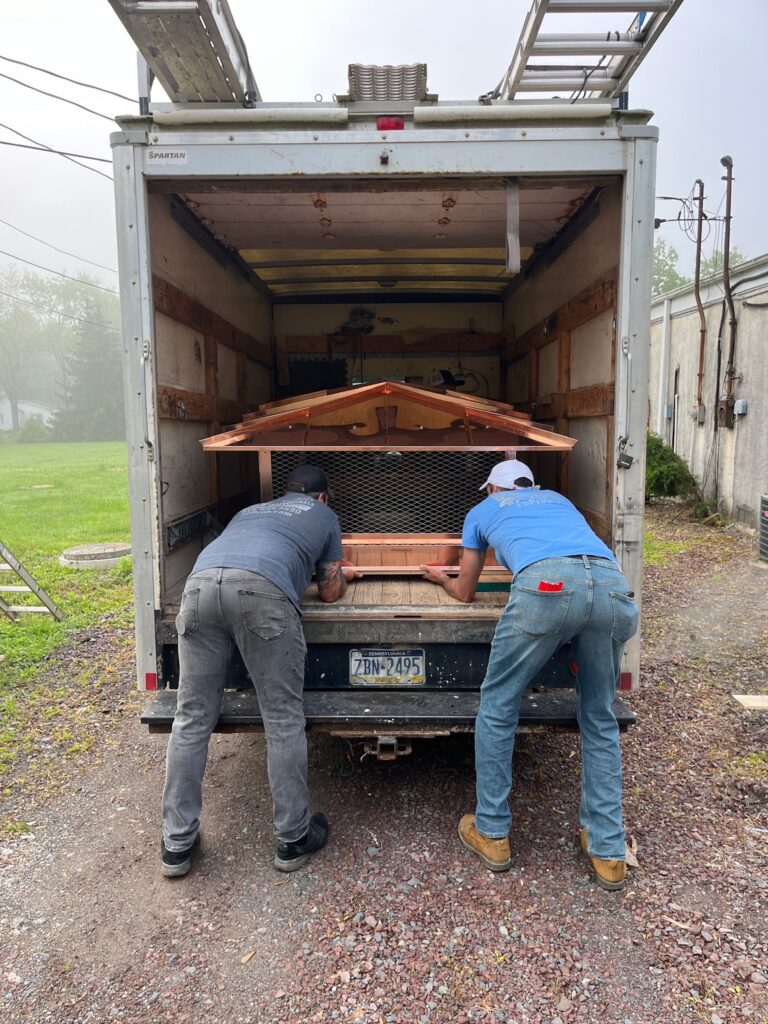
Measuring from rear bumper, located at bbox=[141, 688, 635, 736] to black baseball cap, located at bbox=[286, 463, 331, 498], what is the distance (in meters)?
0.93

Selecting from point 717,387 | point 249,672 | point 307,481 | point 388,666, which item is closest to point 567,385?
point 307,481

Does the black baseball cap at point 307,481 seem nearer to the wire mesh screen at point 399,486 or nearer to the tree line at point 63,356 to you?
the wire mesh screen at point 399,486

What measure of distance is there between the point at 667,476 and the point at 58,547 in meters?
9.83

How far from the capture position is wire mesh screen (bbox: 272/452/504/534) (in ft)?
11.6

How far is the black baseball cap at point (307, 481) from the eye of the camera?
3.20 m

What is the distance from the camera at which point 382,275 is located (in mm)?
5574

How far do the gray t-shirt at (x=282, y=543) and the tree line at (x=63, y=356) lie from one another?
55.3 metres

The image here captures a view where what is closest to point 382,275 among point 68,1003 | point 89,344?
point 68,1003

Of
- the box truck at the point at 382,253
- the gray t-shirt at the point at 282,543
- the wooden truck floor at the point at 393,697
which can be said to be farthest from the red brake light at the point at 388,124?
the wooden truck floor at the point at 393,697

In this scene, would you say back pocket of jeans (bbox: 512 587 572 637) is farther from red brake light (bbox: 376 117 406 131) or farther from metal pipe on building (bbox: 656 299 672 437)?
metal pipe on building (bbox: 656 299 672 437)

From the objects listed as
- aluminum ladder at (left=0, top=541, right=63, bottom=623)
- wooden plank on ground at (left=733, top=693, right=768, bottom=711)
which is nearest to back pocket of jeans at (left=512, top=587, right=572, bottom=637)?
wooden plank on ground at (left=733, top=693, right=768, bottom=711)

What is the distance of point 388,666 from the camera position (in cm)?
289

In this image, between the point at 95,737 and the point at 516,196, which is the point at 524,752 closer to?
the point at 95,737

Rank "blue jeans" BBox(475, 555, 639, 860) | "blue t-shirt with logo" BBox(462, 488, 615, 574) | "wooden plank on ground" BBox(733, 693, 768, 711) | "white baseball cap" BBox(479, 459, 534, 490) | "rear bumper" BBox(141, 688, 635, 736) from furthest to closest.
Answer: "wooden plank on ground" BBox(733, 693, 768, 711) < "white baseball cap" BBox(479, 459, 534, 490) < "rear bumper" BBox(141, 688, 635, 736) < "blue t-shirt with logo" BBox(462, 488, 615, 574) < "blue jeans" BBox(475, 555, 639, 860)
